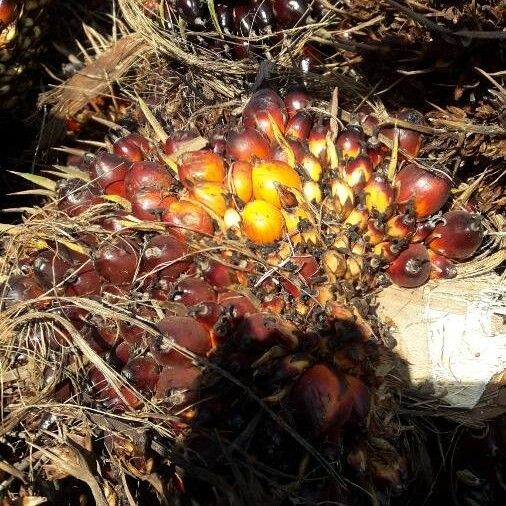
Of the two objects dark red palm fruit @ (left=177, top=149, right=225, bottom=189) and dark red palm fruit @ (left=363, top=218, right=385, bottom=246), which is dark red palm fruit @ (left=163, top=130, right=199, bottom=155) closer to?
dark red palm fruit @ (left=177, top=149, right=225, bottom=189)

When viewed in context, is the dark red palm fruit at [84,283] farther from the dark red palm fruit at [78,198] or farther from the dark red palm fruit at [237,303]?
the dark red palm fruit at [237,303]

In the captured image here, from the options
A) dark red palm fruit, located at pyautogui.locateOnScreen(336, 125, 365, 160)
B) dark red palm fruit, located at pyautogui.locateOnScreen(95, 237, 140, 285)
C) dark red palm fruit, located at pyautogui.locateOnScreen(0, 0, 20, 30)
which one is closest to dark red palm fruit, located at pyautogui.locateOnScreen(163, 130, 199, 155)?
dark red palm fruit, located at pyautogui.locateOnScreen(95, 237, 140, 285)

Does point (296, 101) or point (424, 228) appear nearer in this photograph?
point (424, 228)

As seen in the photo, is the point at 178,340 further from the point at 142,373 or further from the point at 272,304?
the point at 272,304

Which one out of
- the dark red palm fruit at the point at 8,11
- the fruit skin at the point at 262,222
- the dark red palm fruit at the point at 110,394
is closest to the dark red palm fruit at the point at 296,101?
the fruit skin at the point at 262,222

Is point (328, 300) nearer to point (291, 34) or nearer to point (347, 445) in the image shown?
→ point (347, 445)

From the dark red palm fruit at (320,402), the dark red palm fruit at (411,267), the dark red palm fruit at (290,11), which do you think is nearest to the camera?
the dark red palm fruit at (320,402)

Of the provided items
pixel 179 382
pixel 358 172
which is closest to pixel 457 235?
pixel 358 172
